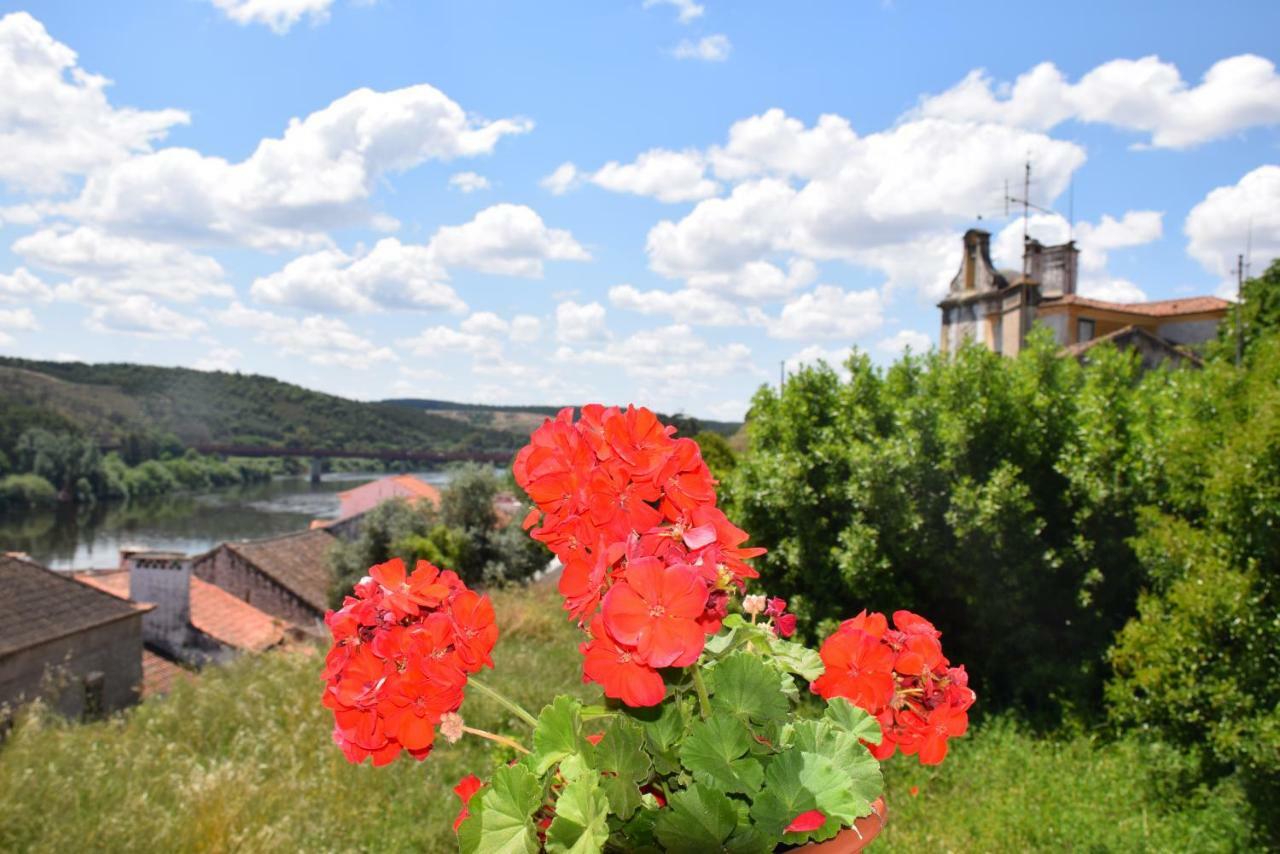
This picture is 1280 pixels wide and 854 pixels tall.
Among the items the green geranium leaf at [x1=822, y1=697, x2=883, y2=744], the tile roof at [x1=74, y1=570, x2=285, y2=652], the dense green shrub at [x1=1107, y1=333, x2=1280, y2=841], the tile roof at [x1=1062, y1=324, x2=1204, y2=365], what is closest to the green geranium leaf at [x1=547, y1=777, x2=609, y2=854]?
the green geranium leaf at [x1=822, y1=697, x2=883, y2=744]

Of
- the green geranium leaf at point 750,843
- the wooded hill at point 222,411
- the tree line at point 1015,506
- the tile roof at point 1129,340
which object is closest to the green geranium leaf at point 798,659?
the green geranium leaf at point 750,843

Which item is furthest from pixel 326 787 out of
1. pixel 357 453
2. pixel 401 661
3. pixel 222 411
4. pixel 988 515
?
pixel 222 411

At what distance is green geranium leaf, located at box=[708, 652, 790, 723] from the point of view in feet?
3.74

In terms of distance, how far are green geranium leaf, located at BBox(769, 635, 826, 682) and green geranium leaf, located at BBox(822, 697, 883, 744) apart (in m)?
0.07

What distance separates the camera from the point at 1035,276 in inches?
811

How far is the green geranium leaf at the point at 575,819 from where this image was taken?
3.33 ft

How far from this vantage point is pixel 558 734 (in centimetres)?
115

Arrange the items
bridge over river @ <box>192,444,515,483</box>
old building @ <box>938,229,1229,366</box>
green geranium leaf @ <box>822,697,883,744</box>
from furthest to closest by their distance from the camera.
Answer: bridge over river @ <box>192,444,515,483</box>, old building @ <box>938,229,1229,366</box>, green geranium leaf @ <box>822,697,883,744</box>

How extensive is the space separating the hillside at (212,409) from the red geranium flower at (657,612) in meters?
69.2

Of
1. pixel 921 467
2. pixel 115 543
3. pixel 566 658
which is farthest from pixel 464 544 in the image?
pixel 115 543

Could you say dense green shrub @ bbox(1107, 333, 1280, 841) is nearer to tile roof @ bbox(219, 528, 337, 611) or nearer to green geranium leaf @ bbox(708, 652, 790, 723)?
green geranium leaf @ bbox(708, 652, 790, 723)

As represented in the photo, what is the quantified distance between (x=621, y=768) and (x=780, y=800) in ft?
0.70

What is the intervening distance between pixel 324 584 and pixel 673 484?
2493 cm

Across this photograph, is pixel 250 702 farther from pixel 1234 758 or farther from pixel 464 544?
pixel 464 544
